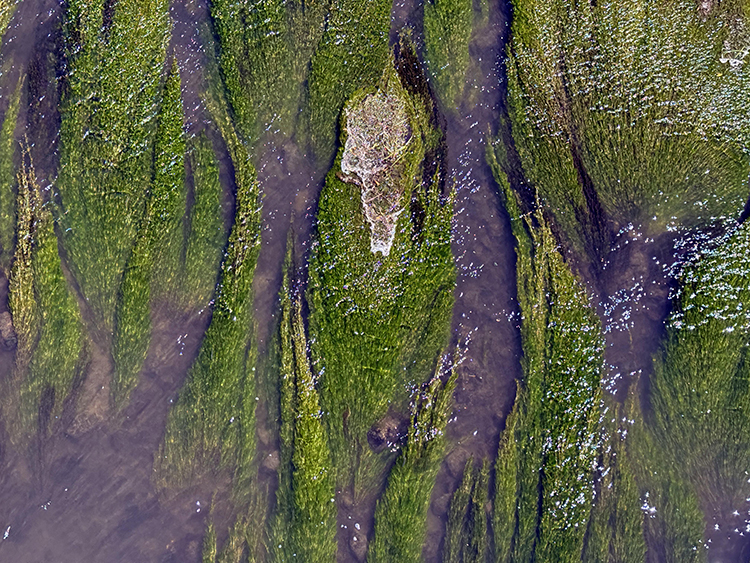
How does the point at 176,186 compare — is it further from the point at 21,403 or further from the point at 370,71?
the point at 21,403

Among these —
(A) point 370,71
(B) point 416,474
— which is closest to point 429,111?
(A) point 370,71

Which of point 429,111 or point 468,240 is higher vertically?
point 429,111

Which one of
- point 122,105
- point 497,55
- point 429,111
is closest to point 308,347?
point 429,111

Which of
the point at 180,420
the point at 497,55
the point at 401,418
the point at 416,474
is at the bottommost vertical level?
the point at 416,474

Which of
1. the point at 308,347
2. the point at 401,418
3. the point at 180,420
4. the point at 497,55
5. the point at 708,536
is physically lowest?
the point at 708,536

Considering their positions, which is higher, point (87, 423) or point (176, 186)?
point (176, 186)

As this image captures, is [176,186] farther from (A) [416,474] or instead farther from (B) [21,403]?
(A) [416,474]
